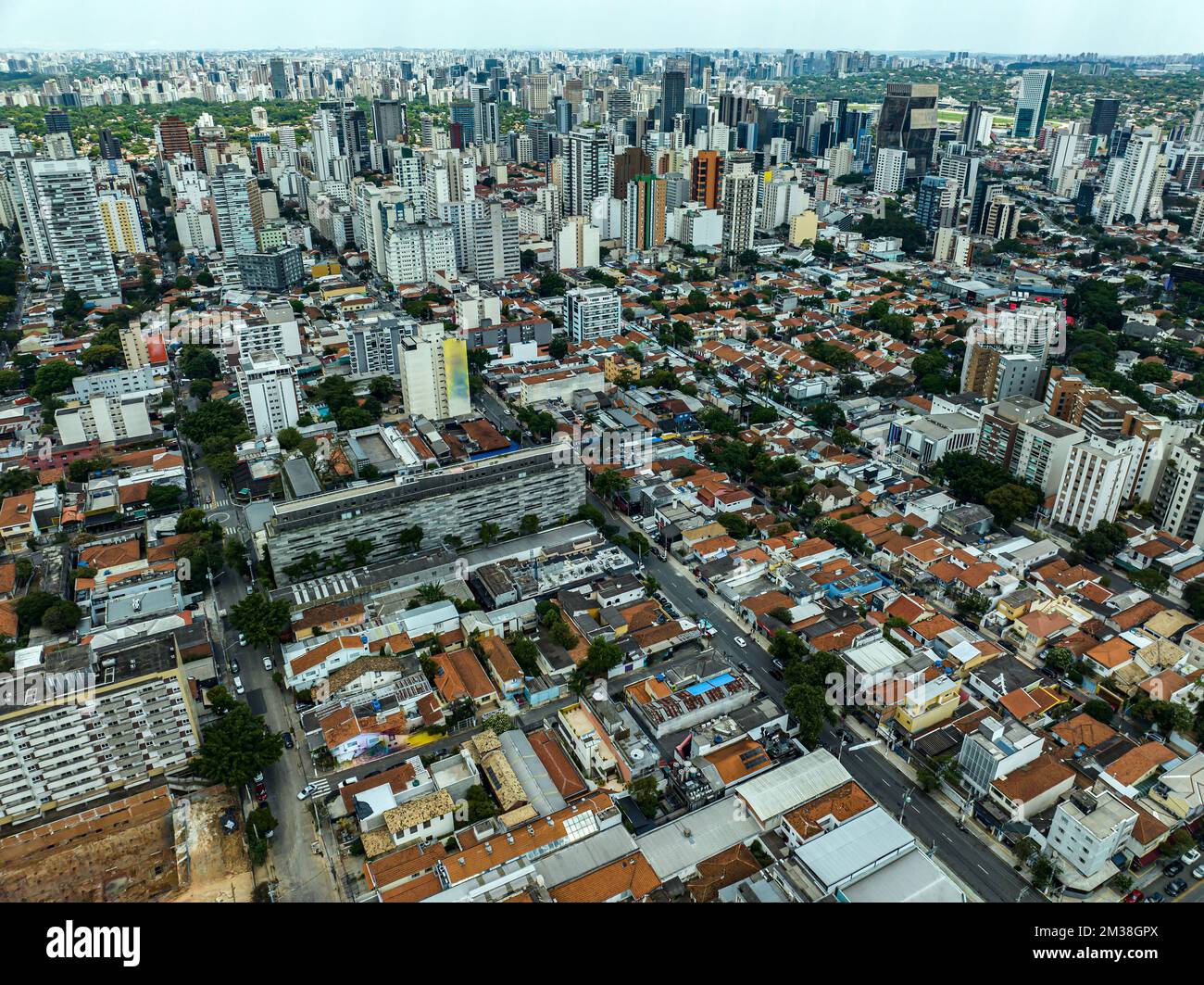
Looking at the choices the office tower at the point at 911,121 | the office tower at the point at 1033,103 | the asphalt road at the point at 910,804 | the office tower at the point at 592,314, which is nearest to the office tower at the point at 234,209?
the office tower at the point at 592,314

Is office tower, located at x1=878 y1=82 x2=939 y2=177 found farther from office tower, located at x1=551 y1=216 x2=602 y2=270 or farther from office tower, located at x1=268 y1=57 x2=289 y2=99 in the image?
office tower, located at x1=268 y1=57 x2=289 y2=99

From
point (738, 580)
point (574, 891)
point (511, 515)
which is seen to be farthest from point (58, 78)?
point (574, 891)

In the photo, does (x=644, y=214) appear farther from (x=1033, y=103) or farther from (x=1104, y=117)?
(x=1033, y=103)

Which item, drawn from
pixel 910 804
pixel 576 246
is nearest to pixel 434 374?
pixel 910 804

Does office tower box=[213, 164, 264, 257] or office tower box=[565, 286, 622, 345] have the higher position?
office tower box=[213, 164, 264, 257]

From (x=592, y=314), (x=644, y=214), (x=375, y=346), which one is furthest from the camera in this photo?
(x=644, y=214)

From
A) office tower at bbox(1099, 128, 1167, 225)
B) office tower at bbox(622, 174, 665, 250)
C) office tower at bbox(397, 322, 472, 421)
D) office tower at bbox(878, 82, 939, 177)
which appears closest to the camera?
office tower at bbox(397, 322, 472, 421)

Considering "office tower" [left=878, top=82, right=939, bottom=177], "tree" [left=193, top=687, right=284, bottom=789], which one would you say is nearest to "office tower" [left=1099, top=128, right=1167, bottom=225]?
"office tower" [left=878, top=82, right=939, bottom=177]
